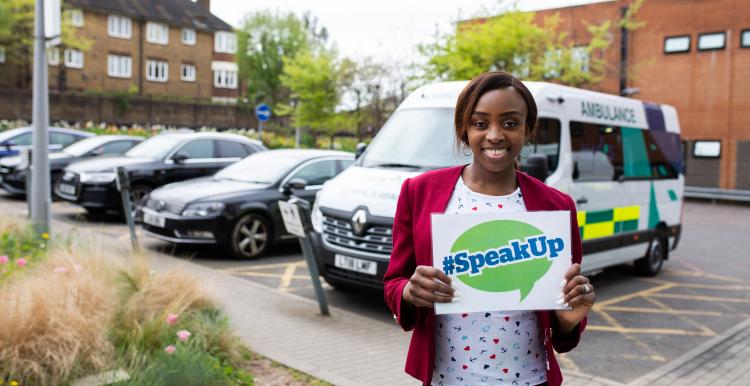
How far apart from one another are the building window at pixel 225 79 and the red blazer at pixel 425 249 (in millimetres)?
62505

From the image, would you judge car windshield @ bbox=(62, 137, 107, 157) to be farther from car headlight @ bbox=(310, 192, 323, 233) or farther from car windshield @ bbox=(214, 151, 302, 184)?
car headlight @ bbox=(310, 192, 323, 233)

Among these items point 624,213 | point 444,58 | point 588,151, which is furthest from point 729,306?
point 444,58

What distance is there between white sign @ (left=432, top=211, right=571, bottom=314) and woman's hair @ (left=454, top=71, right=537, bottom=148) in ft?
1.10

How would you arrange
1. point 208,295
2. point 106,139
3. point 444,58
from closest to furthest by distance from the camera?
1. point 208,295
2. point 106,139
3. point 444,58

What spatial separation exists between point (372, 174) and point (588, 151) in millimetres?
2813

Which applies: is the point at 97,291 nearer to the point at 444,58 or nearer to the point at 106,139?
the point at 106,139

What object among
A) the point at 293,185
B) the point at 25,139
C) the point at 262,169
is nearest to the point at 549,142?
the point at 293,185

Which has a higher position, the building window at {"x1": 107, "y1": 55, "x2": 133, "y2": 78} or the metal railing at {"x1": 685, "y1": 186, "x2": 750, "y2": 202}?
the building window at {"x1": 107, "y1": 55, "x2": 133, "y2": 78}

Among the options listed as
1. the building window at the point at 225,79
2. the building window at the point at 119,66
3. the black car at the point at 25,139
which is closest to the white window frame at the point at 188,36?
the building window at the point at 225,79

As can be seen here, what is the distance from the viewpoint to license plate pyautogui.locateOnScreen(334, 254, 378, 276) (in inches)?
274

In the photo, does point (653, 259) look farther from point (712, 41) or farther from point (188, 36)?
point (188, 36)

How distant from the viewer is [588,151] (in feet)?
28.0

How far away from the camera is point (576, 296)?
208 cm

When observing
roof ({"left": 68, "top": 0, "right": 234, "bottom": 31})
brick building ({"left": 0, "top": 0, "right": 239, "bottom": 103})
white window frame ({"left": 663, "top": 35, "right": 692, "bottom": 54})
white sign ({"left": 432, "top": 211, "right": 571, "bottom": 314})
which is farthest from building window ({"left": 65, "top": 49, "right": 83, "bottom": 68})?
white sign ({"left": 432, "top": 211, "right": 571, "bottom": 314})
